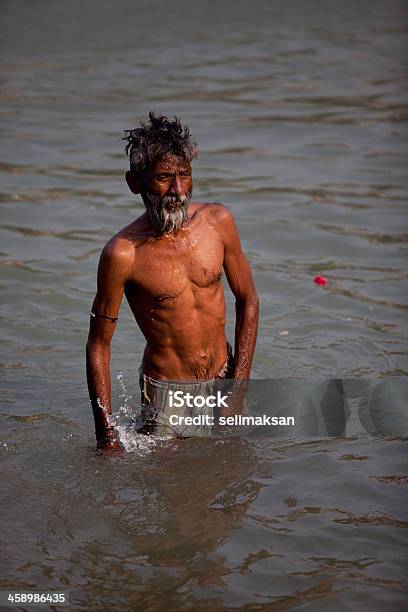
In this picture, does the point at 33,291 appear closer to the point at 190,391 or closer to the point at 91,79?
the point at 190,391

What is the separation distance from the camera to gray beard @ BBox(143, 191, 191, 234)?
427cm

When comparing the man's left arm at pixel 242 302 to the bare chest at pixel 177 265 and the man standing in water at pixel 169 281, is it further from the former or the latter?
the bare chest at pixel 177 265

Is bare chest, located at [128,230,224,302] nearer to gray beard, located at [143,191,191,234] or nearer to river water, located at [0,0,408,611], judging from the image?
gray beard, located at [143,191,191,234]

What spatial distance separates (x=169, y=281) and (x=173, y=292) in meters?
0.06

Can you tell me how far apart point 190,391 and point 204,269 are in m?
0.60

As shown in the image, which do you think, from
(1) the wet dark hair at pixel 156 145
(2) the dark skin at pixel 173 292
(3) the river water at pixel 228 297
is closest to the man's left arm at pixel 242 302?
(2) the dark skin at pixel 173 292

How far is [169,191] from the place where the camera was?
4254 mm

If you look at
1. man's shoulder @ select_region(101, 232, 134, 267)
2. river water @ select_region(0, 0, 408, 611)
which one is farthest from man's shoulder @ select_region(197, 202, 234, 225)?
river water @ select_region(0, 0, 408, 611)

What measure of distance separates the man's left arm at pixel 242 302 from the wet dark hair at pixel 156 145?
434mm

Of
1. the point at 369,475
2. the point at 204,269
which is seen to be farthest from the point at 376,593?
the point at 204,269

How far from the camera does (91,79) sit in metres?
13.6

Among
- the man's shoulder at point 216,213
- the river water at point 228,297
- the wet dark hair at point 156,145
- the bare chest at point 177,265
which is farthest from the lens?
the man's shoulder at point 216,213

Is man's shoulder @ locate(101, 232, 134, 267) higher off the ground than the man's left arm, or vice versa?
man's shoulder @ locate(101, 232, 134, 267)

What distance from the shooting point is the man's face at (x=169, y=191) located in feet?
13.9
